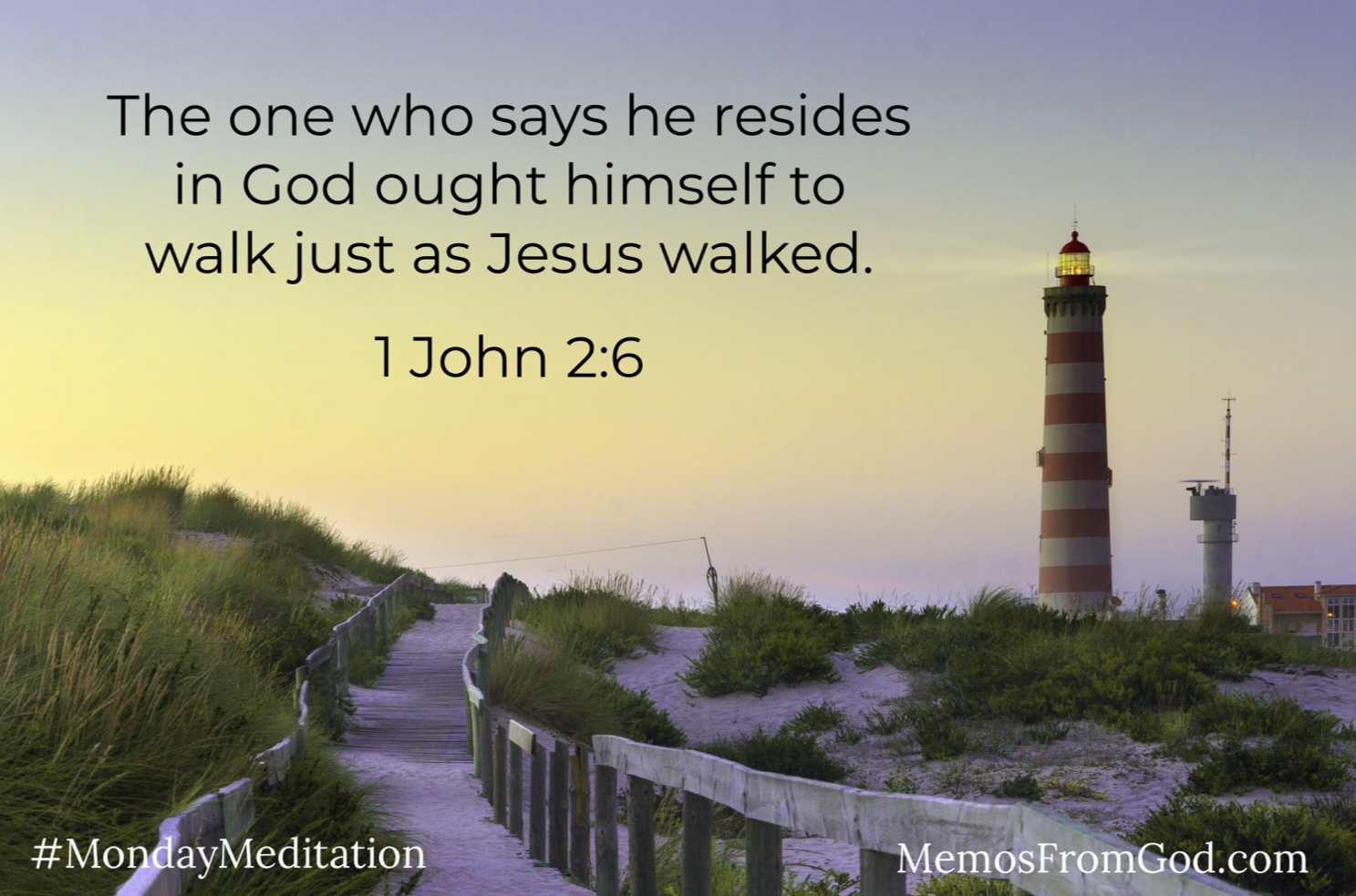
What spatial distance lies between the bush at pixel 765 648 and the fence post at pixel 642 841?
44.4ft

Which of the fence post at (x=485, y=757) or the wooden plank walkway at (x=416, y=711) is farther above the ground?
the fence post at (x=485, y=757)

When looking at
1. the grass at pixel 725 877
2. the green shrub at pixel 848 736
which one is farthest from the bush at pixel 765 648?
the grass at pixel 725 877

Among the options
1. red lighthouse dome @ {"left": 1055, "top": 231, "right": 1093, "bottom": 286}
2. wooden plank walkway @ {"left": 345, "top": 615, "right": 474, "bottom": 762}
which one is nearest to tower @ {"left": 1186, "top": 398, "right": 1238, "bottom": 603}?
red lighthouse dome @ {"left": 1055, "top": 231, "right": 1093, "bottom": 286}

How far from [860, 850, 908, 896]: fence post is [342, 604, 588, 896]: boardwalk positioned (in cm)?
488

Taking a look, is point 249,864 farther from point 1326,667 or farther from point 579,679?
point 1326,667

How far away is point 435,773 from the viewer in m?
15.3

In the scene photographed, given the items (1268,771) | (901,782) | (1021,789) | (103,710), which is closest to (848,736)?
(901,782)

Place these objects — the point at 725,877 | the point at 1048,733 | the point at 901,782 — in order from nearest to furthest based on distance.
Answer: the point at 725,877 → the point at 901,782 → the point at 1048,733

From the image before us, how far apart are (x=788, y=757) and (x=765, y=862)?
1131 centimetres

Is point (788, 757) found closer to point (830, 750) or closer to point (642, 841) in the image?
point (830, 750)

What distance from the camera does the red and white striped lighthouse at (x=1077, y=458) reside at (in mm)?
37562

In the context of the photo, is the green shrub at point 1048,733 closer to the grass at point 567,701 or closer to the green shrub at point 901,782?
the green shrub at point 901,782

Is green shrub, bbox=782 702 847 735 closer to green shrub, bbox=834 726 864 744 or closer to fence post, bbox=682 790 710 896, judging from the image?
green shrub, bbox=834 726 864 744

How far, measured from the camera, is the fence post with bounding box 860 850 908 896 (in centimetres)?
538
